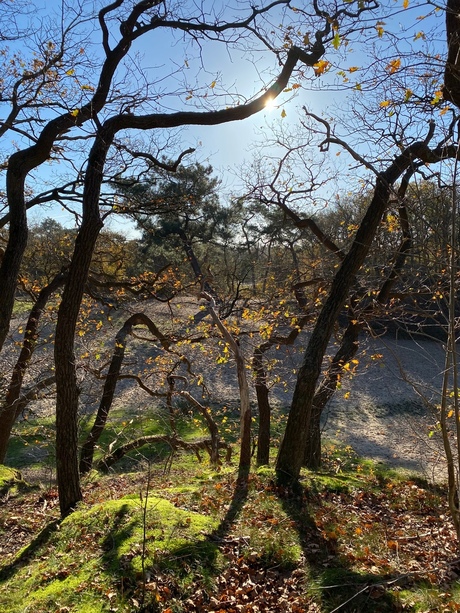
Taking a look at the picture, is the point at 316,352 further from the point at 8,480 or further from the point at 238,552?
the point at 8,480

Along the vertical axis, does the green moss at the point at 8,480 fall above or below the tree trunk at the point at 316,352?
below

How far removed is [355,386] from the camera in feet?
64.6

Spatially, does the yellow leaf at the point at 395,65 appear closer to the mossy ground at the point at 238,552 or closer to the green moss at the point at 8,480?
the mossy ground at the point at 238,552

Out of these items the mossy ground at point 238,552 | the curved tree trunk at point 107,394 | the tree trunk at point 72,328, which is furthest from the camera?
the curved tree trunk at point 107,394

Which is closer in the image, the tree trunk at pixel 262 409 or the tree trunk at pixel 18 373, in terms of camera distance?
the tree trunk at pixel 262 409

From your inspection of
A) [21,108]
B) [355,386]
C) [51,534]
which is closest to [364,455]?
Result: [355,386]

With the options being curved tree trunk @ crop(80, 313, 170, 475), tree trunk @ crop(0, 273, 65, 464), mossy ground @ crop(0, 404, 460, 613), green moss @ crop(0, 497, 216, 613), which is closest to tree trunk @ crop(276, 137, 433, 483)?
mossy ground @ crop(0, 404, 460, 613)

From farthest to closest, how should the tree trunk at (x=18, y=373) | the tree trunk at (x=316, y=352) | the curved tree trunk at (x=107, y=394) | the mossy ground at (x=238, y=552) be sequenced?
the curved tree trunk at (x=107, y=394), the tree trunk at (x=18, y=373), the tree trunk at (x=316, y=352), the mossy ground at (x=238, y=552)

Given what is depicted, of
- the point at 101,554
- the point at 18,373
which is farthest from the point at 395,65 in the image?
the point at 18,373

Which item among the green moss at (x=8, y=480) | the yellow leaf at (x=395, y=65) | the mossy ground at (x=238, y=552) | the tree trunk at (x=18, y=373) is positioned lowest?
the green moss at (x=8, y=480)

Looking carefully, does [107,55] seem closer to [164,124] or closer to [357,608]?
[164,124]

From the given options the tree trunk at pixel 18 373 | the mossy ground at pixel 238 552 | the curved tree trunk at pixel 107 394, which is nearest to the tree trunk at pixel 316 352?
the mossy ground at pixel 238 552

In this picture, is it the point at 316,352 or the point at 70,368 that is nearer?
the point at 70,368

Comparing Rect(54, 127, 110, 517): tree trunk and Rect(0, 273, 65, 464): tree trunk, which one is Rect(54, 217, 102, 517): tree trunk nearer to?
Rect(54, 127, 110, 517): tree trunk
